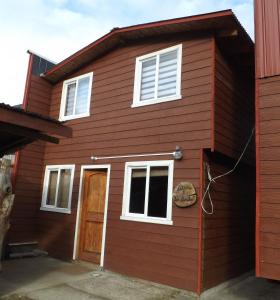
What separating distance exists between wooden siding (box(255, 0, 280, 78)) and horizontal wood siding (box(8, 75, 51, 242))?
7067 mm

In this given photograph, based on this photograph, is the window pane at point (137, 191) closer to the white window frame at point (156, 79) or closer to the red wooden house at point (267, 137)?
the white window frame at point (156, 79)

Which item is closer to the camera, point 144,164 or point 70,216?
point 144,164

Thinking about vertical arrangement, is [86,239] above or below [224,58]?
below

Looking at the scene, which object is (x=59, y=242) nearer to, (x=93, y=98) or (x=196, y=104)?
(x=93, y=98)

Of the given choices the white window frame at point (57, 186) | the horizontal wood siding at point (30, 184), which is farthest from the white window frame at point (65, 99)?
the white window frame at point (57, 186)

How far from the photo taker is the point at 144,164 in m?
8.05

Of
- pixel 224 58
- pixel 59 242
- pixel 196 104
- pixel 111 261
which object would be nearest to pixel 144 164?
pixel 196 104

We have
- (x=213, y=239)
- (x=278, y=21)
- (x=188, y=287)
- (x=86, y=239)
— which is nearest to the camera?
(x=278, y=21)

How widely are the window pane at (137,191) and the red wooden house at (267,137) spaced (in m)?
3.10

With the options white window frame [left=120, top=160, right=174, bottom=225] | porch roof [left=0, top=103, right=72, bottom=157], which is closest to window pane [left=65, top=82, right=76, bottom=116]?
white window frame [left=120, top=160, right=174, bottom=225]

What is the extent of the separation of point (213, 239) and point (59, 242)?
4.46 metres

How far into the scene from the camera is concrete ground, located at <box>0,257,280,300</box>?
21.6 ft

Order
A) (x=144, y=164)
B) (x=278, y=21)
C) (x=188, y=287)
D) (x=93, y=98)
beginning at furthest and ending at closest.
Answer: (x=93, y=98)
(x=144, y=164)
(x=188, y=287)
(x=278, y=21)

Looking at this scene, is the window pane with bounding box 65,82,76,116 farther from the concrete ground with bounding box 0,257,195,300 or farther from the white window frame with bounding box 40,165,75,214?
the concrete ground with bounding box 0,257,195,300
